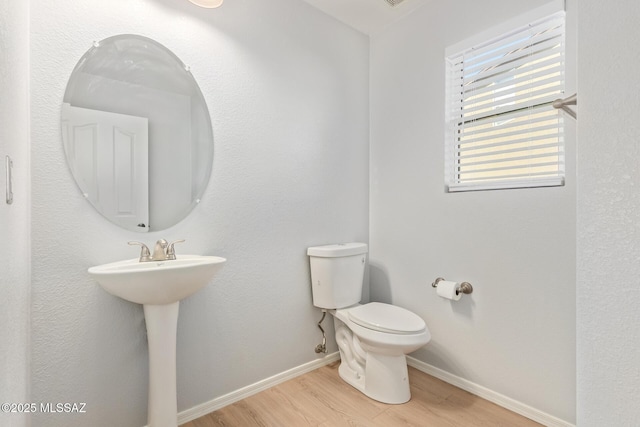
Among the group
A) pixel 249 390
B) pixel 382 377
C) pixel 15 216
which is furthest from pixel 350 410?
pixel 15 216

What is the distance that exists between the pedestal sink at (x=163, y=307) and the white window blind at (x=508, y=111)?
1.55 metres

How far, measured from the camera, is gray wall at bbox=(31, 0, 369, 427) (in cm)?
120

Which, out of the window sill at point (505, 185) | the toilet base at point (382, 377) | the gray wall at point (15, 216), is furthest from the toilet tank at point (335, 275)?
the gray wall at point (15, 216)

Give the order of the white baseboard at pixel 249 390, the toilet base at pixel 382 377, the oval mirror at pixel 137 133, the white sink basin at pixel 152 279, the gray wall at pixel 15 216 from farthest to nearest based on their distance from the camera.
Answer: the toilet base at pixel 382 377 < the white baseboard at pixel 249 390 < the oval mirror at pixel 137 133 < the white sink basin at pixel 152 279 < the gray wall at pixel 15 216

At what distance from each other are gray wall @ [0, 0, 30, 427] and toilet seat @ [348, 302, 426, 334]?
1.40 metres

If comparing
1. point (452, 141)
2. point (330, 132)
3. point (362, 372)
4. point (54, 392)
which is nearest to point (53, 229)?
point (54, 392)

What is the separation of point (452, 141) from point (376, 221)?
0.78 metres

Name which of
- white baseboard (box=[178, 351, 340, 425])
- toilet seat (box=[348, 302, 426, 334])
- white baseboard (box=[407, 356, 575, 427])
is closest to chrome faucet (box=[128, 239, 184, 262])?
white baseboard (box=[178, 351, 340, 425])

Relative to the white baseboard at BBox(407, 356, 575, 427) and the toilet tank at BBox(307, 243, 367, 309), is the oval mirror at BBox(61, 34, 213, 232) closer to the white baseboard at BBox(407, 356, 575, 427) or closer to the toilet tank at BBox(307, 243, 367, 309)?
the toilet tank at BBox(307, 243, 367, 309)

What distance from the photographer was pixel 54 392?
1.19 meters

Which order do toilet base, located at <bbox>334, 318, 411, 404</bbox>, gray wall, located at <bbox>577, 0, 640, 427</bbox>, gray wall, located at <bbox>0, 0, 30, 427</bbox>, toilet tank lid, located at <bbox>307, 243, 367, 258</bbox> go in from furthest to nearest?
toilet tank lid, located at <bbox>307, 243, 367, 258</bbox>
toilet base, located at <bbox>334, 318, 411, 404</bbox>
gray wall, located at <bbox>0, 0, 30, 427</bbox>
gray wall, located at <bbox>577, 0, 640, 427</bbox>

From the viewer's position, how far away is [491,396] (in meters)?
1.67

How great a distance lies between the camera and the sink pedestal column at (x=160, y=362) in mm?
1283

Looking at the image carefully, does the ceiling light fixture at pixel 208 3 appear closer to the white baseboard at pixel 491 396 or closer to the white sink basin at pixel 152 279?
the white sink basin at pixel 152 279
